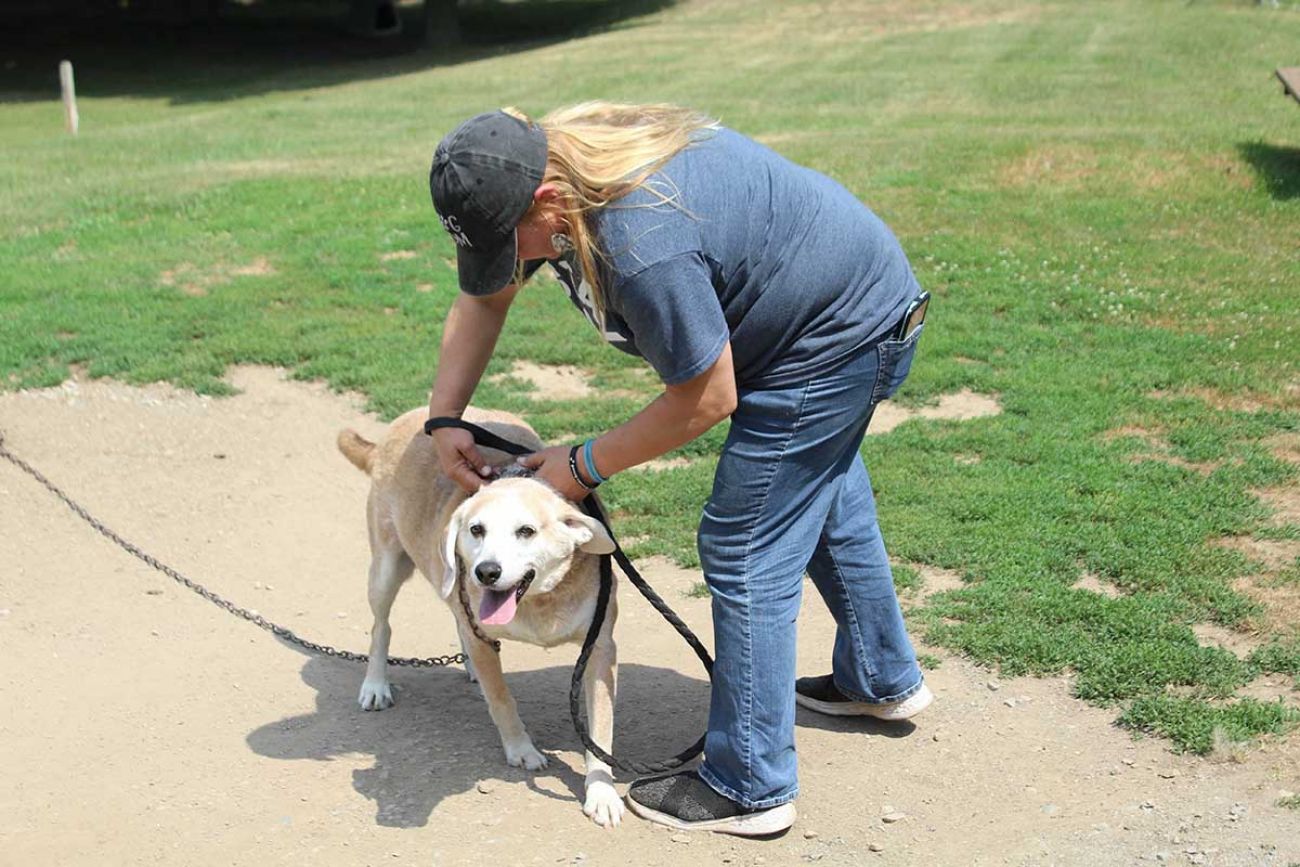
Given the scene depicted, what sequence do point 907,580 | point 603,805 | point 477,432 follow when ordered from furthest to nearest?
point 907,580
point 477,432
point 603,805

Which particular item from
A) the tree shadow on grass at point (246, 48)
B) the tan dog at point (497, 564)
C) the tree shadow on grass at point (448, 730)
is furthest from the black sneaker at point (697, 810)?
the tree shadow on grass at point (246, 48)

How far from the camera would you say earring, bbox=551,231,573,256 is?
365cm

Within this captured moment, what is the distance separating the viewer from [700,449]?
25.5 ft

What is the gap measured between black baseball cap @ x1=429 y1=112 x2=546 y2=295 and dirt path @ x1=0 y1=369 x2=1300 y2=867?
1.90 m

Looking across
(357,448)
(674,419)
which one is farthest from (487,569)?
(357,448)

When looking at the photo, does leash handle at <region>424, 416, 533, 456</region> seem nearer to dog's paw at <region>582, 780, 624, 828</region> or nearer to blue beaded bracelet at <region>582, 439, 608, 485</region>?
blue beaded bracelet at <region>582, 439, 608, 485</region>

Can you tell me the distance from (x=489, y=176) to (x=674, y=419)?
80 cm

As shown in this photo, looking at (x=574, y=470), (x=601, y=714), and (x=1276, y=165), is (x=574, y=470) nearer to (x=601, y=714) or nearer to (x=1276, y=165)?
(x=601, y=714)

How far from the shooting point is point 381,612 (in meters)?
5.33

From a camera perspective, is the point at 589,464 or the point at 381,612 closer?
the point at 589,464

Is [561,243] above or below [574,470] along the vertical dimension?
above

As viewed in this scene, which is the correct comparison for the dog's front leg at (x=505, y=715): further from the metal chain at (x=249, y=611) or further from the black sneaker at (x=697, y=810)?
the black sneaker at (x=697, y=810)

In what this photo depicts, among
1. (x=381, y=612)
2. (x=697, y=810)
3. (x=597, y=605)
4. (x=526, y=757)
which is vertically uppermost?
(x=597, y=605)

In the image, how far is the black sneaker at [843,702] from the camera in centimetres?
482
